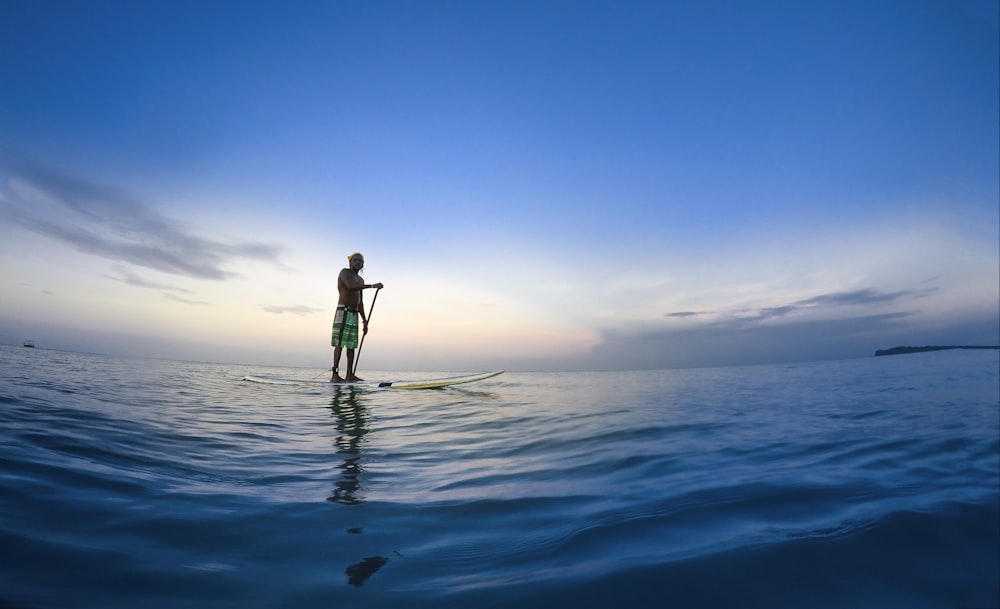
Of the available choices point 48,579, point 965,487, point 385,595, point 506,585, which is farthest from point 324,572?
point 965,487

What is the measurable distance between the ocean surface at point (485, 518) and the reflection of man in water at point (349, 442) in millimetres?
36

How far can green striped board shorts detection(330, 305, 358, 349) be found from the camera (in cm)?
1241

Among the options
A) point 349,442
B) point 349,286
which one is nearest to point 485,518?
Result: point 349,442

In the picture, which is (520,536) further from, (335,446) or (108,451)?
(108,451)

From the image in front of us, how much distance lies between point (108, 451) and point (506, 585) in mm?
3791

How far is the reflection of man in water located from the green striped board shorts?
2825 mm

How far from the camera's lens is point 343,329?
1243 cm

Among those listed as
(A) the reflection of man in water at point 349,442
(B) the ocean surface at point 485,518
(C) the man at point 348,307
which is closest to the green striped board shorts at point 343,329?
(C) the man at point 348,307

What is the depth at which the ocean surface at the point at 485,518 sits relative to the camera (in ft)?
5.33

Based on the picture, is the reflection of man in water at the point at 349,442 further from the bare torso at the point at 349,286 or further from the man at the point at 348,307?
the bare torso at the point at 349,286

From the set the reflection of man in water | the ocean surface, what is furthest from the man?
the ocean surface

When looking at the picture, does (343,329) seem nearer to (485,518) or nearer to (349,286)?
(349,286)

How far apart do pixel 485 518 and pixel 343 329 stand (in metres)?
10.9

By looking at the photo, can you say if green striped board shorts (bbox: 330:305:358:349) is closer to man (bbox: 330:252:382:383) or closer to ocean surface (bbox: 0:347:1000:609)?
man (bbox: 330:252:382:383)
